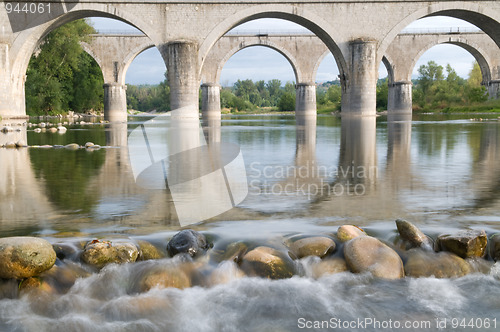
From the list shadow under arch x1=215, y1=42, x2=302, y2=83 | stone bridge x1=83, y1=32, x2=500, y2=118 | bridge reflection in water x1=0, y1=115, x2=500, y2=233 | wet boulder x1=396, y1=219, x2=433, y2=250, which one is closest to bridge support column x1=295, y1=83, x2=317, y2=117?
stone bridge x1=83, y1=32, x2=500, y2=118

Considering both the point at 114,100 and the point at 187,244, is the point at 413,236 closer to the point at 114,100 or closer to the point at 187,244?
the point at 187,244

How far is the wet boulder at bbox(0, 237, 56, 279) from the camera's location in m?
3.44

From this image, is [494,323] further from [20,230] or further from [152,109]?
[152,109]

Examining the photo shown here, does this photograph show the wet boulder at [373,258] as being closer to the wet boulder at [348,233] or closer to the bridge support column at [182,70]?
the wet boulder at [348,233]

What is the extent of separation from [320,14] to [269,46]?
21.0m

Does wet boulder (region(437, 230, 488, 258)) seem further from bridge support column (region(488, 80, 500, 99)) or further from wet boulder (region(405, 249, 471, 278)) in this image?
bridge support column (region(488, 80, 500, 99))

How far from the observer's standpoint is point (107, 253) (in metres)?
3.81

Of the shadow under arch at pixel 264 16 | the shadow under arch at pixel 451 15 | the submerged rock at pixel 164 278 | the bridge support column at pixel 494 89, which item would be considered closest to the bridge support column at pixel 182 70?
the shadow under arch at pixel 264 16

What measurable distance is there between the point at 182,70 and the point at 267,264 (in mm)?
25437

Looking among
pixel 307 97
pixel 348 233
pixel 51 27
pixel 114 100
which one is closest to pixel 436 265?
pixel 348 233

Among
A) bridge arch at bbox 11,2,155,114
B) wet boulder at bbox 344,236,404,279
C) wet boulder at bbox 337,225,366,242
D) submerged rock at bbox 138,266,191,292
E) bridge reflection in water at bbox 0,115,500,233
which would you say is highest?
bridge arch at bbox 11,2,155,114

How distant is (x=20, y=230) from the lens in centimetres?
438

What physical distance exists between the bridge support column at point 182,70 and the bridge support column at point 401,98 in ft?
85.4

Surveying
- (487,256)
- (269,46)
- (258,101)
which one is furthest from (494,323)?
(258,101)
